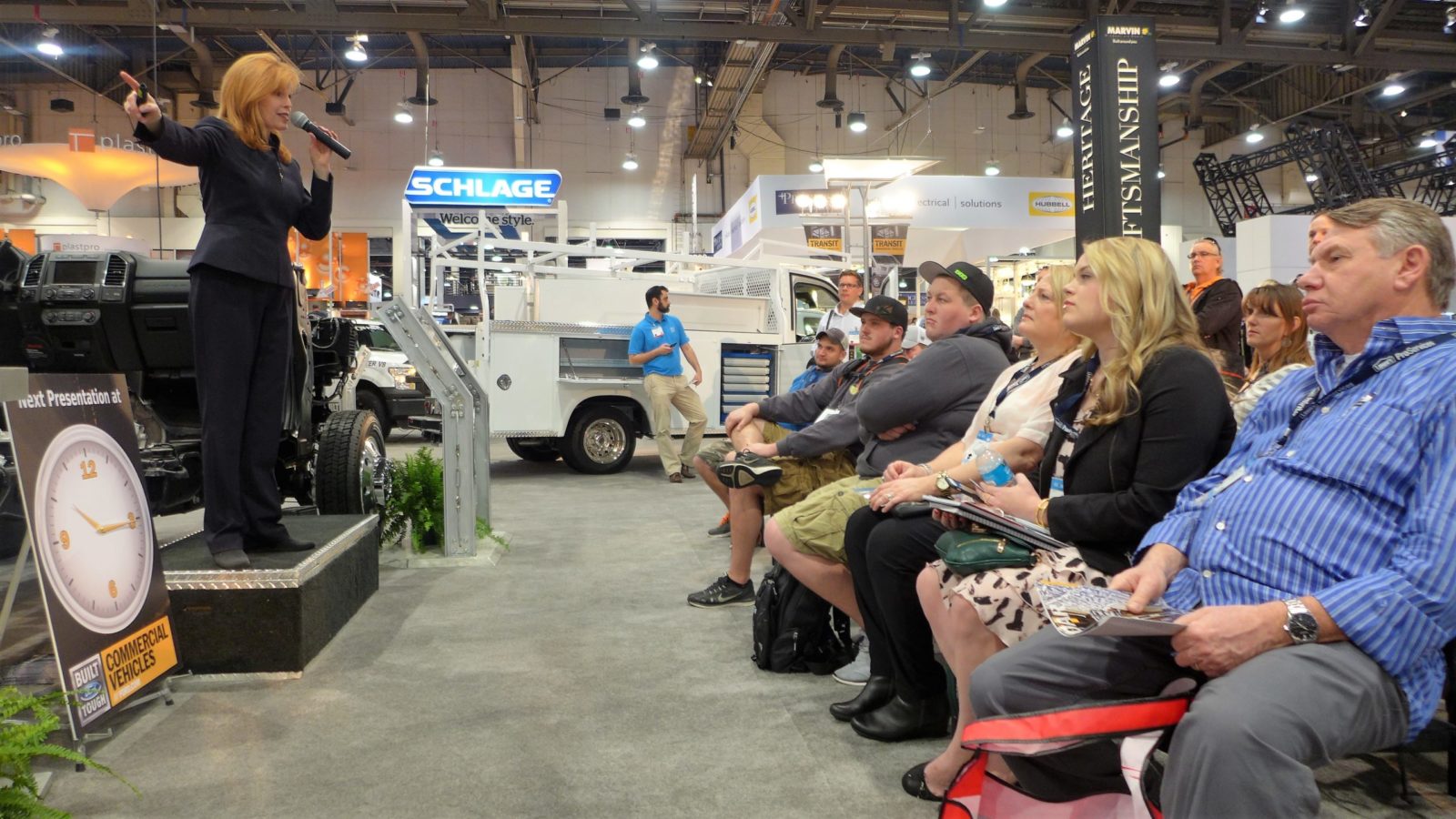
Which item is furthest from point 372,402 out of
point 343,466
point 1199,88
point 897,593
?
point 1199,88

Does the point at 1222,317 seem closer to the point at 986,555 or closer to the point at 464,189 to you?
the point at 986,555

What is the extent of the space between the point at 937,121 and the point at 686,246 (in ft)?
19.9

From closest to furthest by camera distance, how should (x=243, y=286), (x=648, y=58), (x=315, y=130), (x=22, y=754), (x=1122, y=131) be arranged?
(x=22, y=754), (x=315, y=130), (x=243, y=286), (x=1122, y=131), (x=648, y=58)

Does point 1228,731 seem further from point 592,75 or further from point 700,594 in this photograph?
point 592,75

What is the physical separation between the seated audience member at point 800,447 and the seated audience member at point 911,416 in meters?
0.13

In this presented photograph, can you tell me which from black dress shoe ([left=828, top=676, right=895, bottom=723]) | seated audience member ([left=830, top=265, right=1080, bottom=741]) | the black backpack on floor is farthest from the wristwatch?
the black backpack on floor

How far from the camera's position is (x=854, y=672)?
315 cm

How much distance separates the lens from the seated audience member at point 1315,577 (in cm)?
138

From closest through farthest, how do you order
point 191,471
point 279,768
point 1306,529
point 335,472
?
1. point 1306,529
2. point 279,768
3. point 191,471
4. point 335,472

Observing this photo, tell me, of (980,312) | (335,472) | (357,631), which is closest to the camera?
(980,312)

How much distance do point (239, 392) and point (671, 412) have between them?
5.45 meters

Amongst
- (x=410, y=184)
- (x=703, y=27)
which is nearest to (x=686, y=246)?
(x=703, y=27)

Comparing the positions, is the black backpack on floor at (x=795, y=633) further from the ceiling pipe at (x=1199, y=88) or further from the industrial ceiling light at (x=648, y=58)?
the ceiling pipe at (x=1199, y=88)

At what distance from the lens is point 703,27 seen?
11.5m
